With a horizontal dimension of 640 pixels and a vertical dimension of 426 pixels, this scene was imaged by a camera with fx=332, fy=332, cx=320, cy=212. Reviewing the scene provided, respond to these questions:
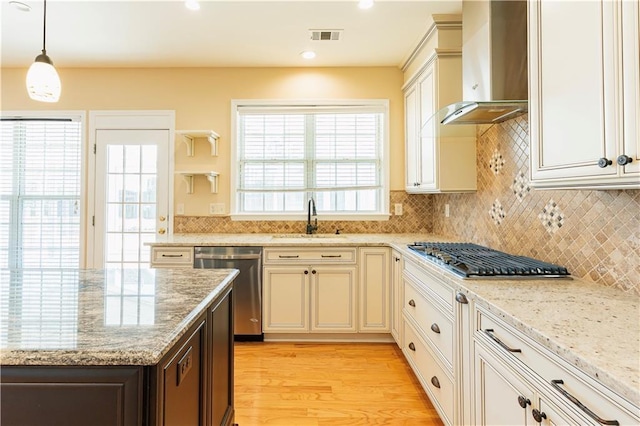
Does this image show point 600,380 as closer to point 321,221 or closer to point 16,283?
point 16,283

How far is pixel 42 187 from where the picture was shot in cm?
→ 372

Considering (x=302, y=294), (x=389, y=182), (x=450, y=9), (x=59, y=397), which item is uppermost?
(x=450, y=9)

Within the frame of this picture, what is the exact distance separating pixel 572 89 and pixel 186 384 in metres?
1.78

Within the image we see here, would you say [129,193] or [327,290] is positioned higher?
[129,193]

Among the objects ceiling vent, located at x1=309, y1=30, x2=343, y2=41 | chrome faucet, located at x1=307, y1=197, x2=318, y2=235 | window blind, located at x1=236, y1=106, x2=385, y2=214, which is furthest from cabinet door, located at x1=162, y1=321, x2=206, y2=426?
ceiling vent, located at x1=309, y1=30, x2=343, y2=41

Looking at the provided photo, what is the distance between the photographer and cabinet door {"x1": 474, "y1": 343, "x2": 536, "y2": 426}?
1.11 metres

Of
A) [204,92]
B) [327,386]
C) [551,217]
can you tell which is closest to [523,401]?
[551,217]

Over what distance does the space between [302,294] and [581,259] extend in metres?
2.11

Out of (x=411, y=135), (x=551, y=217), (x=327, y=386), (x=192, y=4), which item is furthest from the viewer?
(x=411, y=135)

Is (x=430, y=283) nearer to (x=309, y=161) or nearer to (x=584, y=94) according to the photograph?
(x=584, y=94)

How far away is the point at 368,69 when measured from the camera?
366 centimetres

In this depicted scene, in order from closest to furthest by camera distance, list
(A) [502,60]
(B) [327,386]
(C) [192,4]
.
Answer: (A) [502,60], (B) [327,386], (C) [192,4]

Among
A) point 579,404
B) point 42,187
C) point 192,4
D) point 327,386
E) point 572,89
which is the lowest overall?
point 327,386

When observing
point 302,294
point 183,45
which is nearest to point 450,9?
point 183,45
